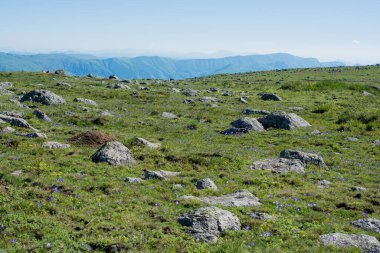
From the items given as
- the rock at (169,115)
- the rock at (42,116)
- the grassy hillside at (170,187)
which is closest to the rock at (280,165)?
the grassy hillside at (170,187)

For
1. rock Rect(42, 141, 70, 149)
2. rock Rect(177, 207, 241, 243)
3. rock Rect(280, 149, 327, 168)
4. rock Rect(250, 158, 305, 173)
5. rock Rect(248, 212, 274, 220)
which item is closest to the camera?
rock Rect(177, 207, 241, 243)

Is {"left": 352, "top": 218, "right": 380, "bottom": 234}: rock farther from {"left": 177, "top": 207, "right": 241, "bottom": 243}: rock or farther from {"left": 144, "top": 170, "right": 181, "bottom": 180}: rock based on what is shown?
{"left": 144, "top": 170, "right": 181, "bottom": 180}: rock

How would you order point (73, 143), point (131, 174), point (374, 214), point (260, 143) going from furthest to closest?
point (260, 143), point (73, 143), point (131, 174), point (374, 214)

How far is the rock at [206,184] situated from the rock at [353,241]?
598 cm

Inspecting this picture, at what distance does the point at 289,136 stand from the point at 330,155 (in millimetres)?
5887

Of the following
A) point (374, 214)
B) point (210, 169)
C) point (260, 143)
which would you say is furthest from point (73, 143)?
point (374, 214)

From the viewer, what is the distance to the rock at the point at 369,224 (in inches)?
505

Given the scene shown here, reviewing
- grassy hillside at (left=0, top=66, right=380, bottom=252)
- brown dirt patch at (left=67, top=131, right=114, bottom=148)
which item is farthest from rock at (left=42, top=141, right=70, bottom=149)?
brown dirt patch at (left=67, top=131, right=114, bottom=148)

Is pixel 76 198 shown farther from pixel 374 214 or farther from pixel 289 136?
pixel 289 136

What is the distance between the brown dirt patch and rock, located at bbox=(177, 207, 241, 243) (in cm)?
1190

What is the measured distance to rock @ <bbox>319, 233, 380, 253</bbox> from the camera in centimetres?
1106

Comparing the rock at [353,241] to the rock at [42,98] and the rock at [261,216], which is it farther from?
the rock at [42,98]

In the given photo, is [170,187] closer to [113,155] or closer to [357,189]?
[113,155]

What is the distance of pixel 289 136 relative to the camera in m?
30.5
